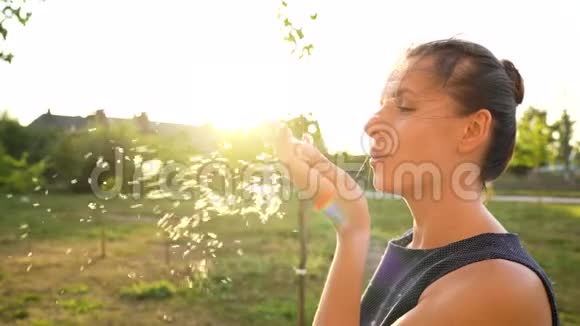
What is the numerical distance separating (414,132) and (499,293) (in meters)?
0.52

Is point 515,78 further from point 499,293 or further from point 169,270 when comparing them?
point 169,270

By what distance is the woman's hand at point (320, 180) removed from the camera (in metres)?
1.83

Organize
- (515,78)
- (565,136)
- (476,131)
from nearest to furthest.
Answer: (476,131)
(515,78)
(565,136)

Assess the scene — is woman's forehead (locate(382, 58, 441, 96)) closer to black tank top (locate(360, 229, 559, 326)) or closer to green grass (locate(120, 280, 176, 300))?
black tank top (locate(360, 229, 559, 326))

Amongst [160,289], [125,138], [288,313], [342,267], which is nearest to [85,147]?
[160,289]

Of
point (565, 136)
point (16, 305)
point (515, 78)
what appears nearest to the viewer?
point (515, 78)

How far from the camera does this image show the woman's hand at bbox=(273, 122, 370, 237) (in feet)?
5.99

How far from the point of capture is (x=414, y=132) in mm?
1686

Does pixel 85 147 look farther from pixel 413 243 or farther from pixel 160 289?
pixel 413 243

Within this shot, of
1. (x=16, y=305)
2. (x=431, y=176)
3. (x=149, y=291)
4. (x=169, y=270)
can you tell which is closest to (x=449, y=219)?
(x=431, y=176)

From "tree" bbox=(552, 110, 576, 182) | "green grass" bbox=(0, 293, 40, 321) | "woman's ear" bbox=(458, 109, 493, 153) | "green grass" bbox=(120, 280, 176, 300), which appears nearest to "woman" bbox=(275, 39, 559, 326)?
"woman's ear" bbox=(458, 109, 493, 153)

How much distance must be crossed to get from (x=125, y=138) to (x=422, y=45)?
169 inches

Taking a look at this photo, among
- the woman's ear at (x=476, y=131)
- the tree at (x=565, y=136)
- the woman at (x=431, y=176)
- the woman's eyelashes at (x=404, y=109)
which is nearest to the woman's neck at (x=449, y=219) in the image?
the woman at (x=431, y=176)

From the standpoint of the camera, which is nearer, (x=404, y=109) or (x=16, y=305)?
(x=404, y=109)
